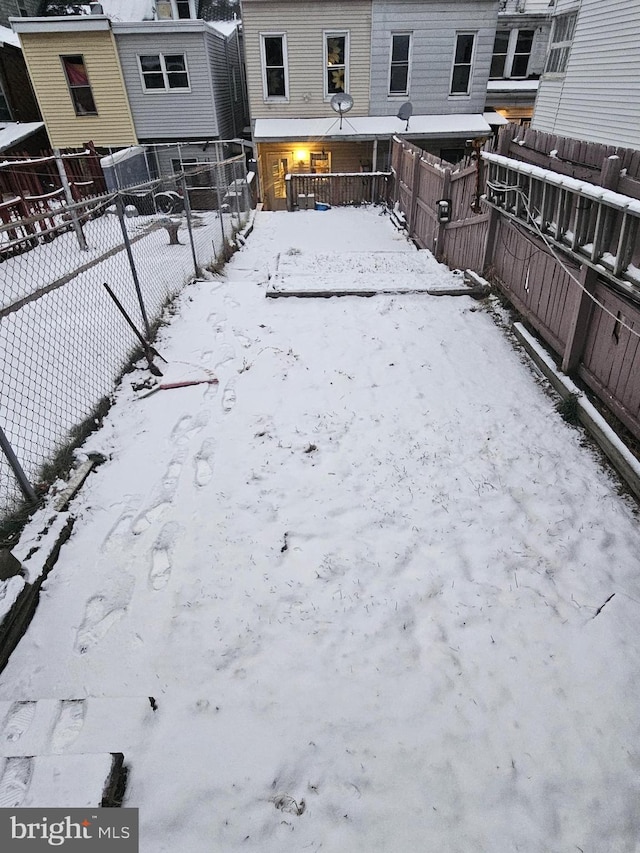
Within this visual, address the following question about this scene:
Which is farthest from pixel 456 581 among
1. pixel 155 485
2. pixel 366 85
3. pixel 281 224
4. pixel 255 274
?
pixel 366 85

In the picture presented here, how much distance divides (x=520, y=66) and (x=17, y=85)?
784 inches

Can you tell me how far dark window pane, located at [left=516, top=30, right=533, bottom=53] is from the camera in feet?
57.8

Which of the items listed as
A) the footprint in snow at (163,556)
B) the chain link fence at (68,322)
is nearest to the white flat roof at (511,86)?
the chain link fence at (68,322)

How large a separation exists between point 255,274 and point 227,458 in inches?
254

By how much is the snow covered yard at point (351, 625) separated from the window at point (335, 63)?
645 inches

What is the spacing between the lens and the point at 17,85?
60.8ft

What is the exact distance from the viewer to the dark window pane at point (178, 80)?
54.6ft

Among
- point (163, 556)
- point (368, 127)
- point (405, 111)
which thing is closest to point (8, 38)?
point (368, 127)

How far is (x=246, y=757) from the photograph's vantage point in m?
2.34

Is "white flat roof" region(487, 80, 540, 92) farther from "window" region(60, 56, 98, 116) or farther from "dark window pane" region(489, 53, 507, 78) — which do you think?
"window" region(60, 56, 98, 116)

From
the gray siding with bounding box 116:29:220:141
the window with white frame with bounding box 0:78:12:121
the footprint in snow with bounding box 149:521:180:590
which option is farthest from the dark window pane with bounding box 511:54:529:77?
the footprint in snow with bounding box 149:521:180:590

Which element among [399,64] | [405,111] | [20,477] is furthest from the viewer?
[399,64]

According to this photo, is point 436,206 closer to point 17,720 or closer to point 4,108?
point 17,720

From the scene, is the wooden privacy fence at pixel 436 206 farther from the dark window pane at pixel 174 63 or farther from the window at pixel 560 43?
the dark window pane at pixel 174 63
